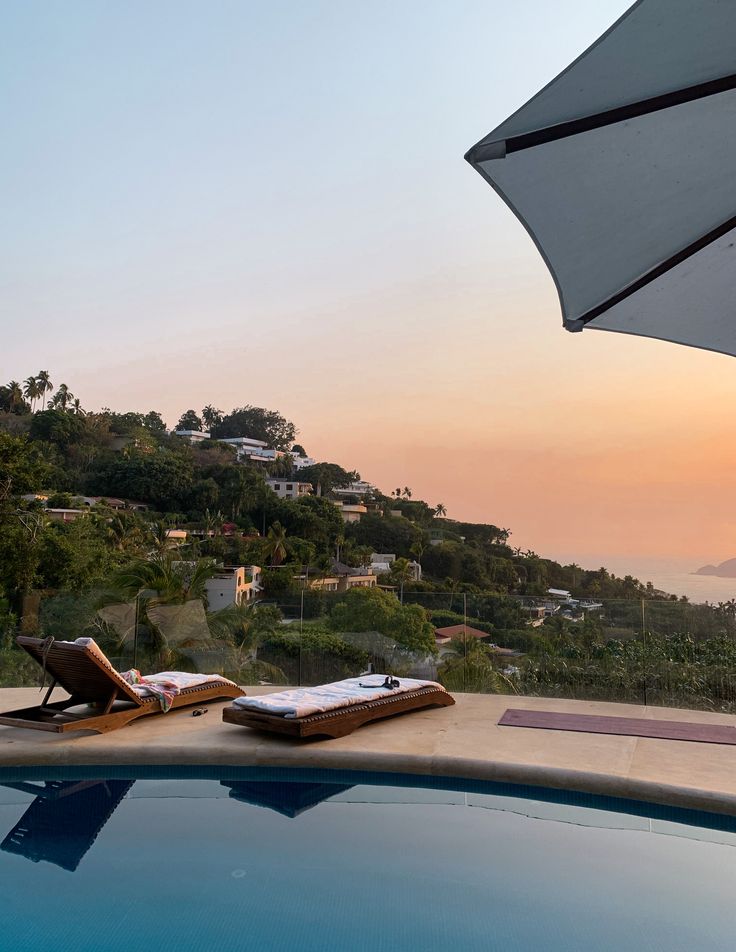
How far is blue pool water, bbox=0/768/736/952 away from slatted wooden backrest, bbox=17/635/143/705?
0.77 meters

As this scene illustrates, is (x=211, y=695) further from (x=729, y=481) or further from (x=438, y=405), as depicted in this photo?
(x=438, y=405)

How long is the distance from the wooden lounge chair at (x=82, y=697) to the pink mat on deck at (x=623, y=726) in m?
2.92

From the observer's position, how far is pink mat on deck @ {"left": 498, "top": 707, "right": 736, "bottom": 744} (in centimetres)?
602

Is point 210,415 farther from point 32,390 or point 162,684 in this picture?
point 162,684

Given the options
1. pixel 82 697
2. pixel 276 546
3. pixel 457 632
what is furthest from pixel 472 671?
pixel 276 546

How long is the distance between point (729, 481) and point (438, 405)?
23.7 meters

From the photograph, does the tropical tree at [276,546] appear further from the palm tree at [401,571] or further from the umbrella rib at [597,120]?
the umbrella rib at [597,120]

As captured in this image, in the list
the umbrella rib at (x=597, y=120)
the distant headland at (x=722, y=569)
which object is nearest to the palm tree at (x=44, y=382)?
the distant headland at (x=722, y=569)

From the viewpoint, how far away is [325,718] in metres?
5.70

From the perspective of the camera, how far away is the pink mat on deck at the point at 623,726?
19.7 ft

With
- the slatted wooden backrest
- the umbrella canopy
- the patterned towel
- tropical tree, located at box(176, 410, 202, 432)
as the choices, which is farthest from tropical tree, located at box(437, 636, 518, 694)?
tropical tree, located at box(176, 410, 202, 432)

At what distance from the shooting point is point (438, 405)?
55031mm

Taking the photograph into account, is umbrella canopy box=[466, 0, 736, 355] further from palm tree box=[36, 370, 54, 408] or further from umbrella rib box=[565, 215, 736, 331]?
palm tree box=[36, 370, 54, 408]

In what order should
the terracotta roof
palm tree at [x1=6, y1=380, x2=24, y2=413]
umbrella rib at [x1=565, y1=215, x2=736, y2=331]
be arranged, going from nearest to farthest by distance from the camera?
umbrella rib at [x1=565, y1=215, x2=736, y2=331] → the terracotta roof → palm tree at [x1=6, y1=380, x2=24, y2=413]
